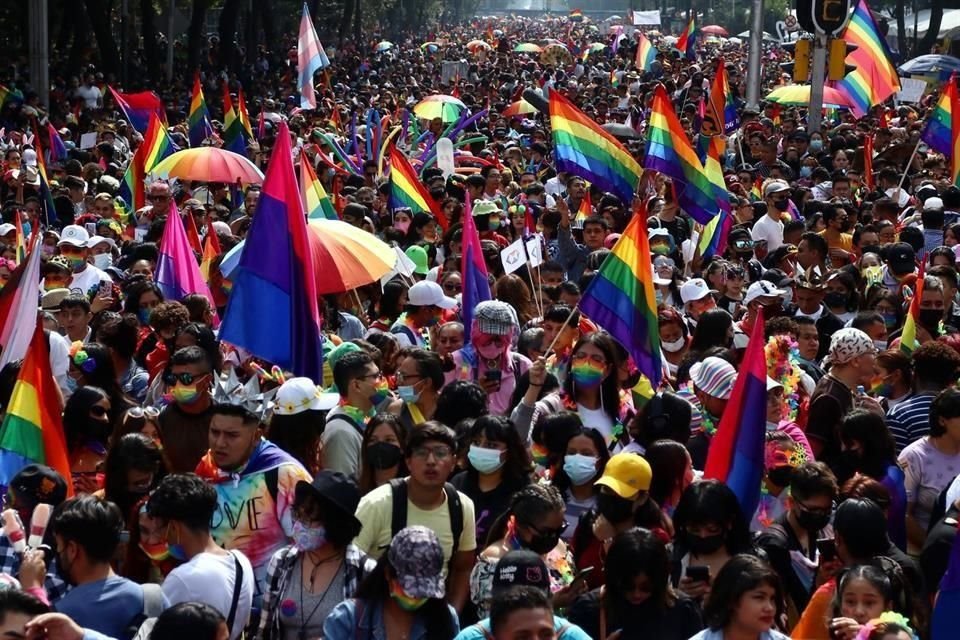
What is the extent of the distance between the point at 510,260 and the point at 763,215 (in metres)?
4.32

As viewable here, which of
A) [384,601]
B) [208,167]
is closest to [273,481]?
[384,601]

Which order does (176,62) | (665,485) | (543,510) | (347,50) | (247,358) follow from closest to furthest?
(543,510) → (665,485) → (247,358) → (176,62) → (347,50)

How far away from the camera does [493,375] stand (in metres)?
7.64

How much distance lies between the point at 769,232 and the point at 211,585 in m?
8.63

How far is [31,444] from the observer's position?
6.22 meters

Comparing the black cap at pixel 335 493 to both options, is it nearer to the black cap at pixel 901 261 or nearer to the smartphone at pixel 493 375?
the smartphone at pixel 493 375

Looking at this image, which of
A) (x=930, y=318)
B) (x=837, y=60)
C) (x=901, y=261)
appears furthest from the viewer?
(x=837, y=60)

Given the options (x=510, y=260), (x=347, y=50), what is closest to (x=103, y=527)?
(x=510, y=260)

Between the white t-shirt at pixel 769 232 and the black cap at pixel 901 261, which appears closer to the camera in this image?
the black cap at pixel 901 261

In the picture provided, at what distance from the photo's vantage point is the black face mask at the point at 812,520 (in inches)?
223

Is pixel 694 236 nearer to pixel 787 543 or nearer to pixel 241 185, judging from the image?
pixel 241 185

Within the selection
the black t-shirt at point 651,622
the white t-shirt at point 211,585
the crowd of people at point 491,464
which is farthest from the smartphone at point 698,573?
the white t-shirt at point 211,585

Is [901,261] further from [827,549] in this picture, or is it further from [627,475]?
[627,475]

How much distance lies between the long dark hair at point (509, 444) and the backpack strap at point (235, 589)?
1252 mm
